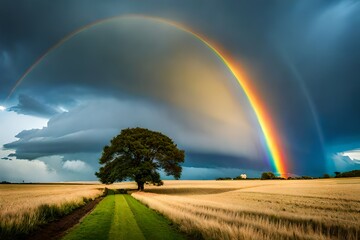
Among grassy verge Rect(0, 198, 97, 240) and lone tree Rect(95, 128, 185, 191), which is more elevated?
lone tree Rect(95, 128, 185, 191)

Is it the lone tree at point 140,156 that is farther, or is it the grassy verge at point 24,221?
the lone tree at point 140,156

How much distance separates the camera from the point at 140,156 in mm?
60375

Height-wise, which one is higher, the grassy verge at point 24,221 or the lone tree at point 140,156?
the lone tree at point 140,156

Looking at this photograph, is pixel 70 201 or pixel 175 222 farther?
pixel 70 201

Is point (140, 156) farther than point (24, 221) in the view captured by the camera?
Yes

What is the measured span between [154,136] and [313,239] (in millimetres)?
51584

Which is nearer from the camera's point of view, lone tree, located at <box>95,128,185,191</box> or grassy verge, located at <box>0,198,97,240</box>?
grassy verge, located at <box>0,198,97,240</box>

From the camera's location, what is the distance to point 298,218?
54.6 feet

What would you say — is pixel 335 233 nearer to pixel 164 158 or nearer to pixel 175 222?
pixel 175 222

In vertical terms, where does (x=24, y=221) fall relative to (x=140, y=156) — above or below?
below

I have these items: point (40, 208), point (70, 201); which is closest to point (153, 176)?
point (70, 201)

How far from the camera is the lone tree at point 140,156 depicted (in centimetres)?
5769

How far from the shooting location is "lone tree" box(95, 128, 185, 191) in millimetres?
57688

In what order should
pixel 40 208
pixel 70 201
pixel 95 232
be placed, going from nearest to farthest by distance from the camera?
pixel 95 232 → pixel 40 208 → pixel 70 201
